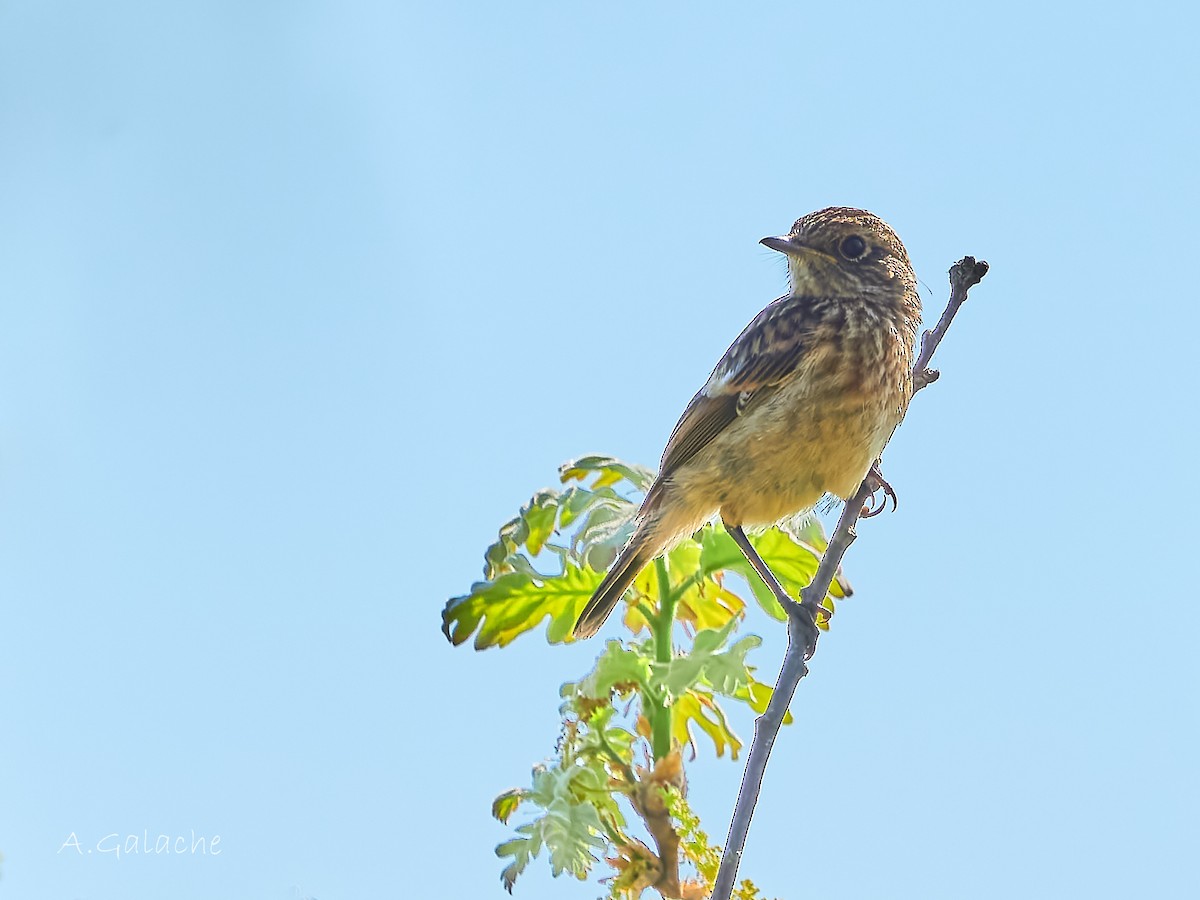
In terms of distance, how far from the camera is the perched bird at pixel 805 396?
165 inches

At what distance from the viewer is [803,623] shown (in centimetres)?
277

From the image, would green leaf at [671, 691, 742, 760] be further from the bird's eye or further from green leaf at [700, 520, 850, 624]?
the bird's eye

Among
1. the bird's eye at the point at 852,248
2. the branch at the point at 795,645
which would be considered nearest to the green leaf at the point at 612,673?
the branch at the point at 795,645

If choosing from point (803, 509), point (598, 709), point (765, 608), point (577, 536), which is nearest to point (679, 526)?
A: point (803, 509)

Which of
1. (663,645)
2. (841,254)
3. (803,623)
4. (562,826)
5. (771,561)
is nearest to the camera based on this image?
(562,826)

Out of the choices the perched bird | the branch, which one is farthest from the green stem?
the perched bird

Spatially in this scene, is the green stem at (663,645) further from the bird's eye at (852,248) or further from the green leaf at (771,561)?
the bird's eye at (852,248)

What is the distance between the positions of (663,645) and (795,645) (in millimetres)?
284

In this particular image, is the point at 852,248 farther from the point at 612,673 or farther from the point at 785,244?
the point at 612,673

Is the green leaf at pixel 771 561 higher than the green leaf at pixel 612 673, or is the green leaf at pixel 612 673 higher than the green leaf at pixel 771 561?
the green leaf at pixel 771 561

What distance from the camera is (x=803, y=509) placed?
169 inches

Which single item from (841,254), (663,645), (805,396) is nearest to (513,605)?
(663,645)

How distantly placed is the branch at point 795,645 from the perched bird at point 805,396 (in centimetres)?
47

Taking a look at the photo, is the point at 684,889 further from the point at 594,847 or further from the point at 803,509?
the point at 803,509
